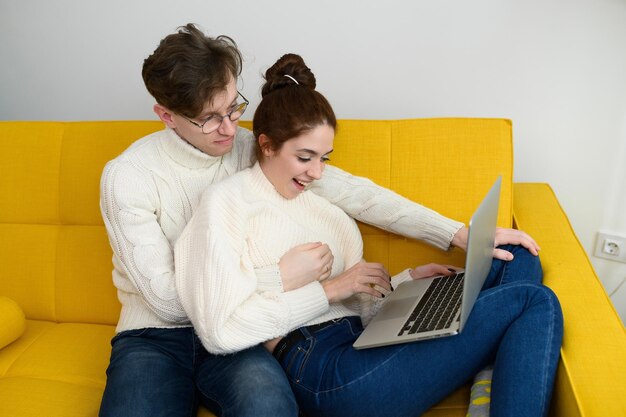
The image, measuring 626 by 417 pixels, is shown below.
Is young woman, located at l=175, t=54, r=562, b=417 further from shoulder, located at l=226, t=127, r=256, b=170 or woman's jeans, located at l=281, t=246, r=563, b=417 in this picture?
shoulder, located at l=226, t=127, r=256, b=170

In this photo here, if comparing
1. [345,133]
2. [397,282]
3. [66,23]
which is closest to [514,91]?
[345,133]

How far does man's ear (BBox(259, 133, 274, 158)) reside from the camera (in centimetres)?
144

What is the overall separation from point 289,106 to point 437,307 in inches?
22.5

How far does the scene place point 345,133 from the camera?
5.60 feet

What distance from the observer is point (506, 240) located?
1.49m

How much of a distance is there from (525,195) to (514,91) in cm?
34

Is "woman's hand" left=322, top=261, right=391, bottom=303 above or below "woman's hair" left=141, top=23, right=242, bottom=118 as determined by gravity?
below

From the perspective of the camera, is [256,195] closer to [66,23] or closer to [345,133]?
[345,133]

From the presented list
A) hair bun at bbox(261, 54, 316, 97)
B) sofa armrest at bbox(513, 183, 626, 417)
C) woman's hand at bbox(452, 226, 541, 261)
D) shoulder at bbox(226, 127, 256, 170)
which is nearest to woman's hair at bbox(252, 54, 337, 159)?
hair bun at bbox(261, 54, 316, 97)

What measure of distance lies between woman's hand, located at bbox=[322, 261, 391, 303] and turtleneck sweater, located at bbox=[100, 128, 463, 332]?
130 millimetres

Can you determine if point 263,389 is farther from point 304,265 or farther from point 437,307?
point 437,307

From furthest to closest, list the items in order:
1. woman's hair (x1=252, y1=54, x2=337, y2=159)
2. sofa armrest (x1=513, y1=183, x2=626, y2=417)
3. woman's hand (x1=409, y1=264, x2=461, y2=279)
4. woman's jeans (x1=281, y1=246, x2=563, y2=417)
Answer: woman's hand (x1=409, y1=264, x2=461, y2=279), woman's hair (x1=252, y1=54, x2=337, y2=159), woman's jeans (x1=281, y1=246, x2=563, y2=417), sofa armrest (x1=513, y1=183, x2=626, y2=417)

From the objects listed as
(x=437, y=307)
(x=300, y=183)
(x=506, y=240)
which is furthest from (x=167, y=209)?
(x=506, y=240)

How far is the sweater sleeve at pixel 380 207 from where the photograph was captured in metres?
1.56
